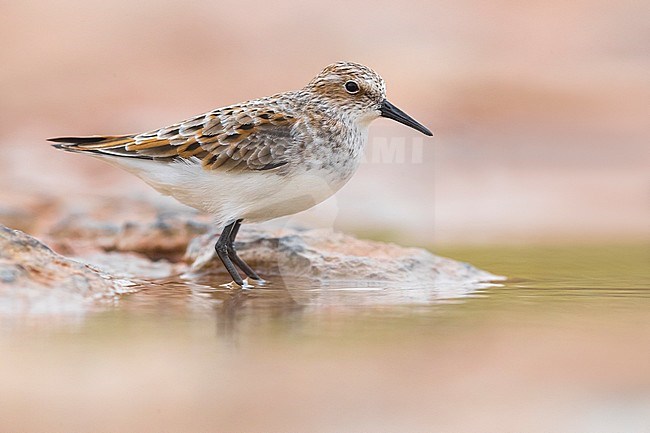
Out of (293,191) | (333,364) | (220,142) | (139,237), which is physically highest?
(220,142)

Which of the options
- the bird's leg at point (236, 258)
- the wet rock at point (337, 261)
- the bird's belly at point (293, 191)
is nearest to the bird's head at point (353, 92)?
the bird's belly at point (293, 191)

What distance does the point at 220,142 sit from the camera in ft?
24.3

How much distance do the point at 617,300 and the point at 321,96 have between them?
2.52m

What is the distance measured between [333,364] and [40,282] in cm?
227

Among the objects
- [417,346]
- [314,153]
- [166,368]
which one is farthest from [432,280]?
[166,368]

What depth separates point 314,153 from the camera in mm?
7328

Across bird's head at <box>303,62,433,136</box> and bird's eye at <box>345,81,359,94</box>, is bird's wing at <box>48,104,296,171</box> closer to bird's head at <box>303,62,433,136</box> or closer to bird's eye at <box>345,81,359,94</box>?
bird's head at <box>303,62,433,136</box>

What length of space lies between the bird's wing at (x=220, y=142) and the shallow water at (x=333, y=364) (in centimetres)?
96

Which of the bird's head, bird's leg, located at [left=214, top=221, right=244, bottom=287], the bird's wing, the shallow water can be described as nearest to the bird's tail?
the bird's wing

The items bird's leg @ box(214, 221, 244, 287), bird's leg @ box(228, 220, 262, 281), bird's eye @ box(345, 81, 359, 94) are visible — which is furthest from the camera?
bird's eye @ box(345, 81, 359, 94)

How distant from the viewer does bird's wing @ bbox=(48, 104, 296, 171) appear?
731cm

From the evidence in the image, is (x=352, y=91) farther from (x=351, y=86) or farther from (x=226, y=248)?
(x=226, y=248)

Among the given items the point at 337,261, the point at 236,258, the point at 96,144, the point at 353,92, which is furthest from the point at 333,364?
the point at 96,144

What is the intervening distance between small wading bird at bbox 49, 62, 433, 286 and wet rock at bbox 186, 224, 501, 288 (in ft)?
1.28
